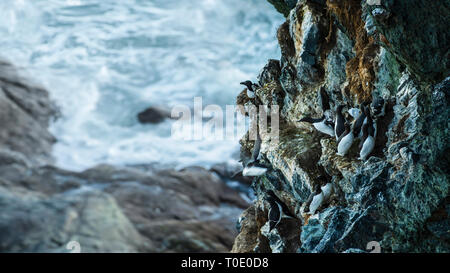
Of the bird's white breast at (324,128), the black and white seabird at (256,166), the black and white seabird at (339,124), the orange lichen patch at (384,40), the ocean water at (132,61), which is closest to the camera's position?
the orange lichen patch at (384,40)

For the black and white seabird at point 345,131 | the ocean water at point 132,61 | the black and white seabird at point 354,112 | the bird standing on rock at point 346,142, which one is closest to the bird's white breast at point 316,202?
the bird standing on rock at point 346,142

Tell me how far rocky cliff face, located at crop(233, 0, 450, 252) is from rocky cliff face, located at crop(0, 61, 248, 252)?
4.67ft

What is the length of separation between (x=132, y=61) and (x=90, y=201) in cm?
1412

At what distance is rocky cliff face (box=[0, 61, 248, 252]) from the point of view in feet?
15.9

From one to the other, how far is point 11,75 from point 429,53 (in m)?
11.9

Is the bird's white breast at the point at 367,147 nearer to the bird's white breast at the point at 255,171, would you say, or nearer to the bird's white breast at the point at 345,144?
the bird's white breast at the point at 345,144

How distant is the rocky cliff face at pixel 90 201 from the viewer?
15.9 feet

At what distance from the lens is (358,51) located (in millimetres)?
4461

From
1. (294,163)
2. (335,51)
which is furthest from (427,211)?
(335,51)

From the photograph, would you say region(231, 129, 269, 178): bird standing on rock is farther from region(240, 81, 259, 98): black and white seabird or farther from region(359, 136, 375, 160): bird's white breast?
region(359, 136, 375, 160): bird's white breast

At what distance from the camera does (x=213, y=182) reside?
9430 mm

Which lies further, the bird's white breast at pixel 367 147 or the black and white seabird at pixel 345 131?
the black and white seabird at pixel 345 131

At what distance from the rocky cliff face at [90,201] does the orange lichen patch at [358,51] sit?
2.96 m

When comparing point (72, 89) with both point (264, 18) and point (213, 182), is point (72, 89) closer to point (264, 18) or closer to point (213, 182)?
point (213, 182)
